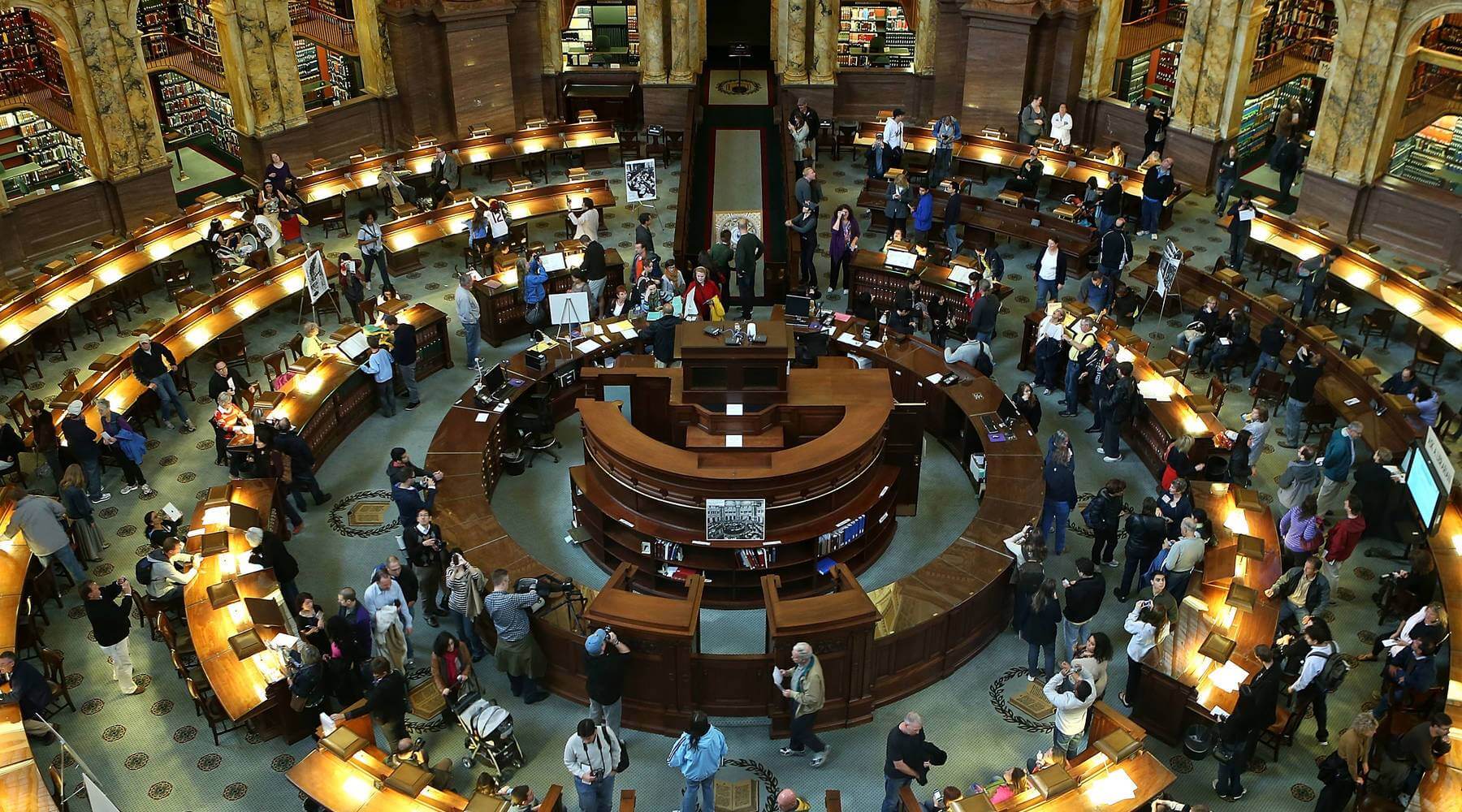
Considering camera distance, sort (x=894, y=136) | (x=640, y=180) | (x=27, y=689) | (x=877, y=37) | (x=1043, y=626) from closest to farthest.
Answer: (x=27, y=689) → (x=1043, y=626) → (x=640, y=180) → (x=894, y=136) → (x=877, y=37)

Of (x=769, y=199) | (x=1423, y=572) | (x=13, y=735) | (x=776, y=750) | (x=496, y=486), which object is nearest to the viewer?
(x=13, y=735)

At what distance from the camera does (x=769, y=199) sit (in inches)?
938

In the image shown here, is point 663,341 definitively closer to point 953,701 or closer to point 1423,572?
point 953,701

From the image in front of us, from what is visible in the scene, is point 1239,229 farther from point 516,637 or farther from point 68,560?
point 68,560

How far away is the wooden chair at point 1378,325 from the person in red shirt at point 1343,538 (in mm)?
5960

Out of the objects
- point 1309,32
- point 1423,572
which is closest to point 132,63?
point 1423,572

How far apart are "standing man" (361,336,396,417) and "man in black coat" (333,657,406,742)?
20.7 feet

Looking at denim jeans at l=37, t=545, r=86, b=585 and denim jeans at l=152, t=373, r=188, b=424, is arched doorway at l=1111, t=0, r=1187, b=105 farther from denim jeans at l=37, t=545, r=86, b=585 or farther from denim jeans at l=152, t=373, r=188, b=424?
denim jeans at l=37, t=545, r=86, b=585

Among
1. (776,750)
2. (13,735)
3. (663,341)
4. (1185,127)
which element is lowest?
(776,750)

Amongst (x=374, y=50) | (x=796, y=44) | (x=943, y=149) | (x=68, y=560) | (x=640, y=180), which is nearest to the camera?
(x=68, y=560)

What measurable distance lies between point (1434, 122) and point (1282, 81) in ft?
12.1

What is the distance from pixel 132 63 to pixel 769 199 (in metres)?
11.5

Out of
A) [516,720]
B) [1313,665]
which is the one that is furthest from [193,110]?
[1313,665]

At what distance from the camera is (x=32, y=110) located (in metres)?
22.7
